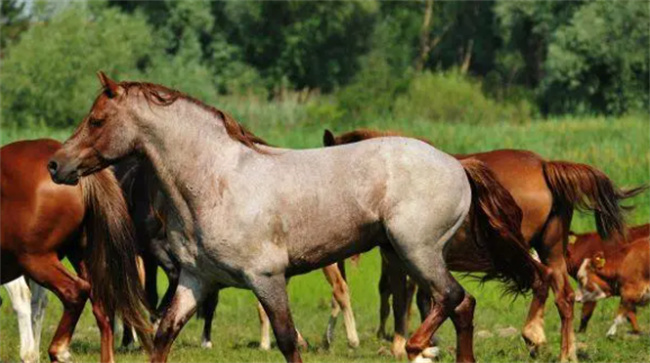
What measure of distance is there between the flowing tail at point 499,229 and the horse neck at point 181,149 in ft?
6.47

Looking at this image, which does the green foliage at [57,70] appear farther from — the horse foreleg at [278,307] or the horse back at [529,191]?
the horse foreleg at [278,307]

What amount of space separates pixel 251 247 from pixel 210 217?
1.16 ft

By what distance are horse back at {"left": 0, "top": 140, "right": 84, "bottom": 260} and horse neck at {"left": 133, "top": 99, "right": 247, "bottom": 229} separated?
5.48 feet

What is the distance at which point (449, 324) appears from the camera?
52.6ft

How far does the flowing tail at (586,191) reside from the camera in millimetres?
12875

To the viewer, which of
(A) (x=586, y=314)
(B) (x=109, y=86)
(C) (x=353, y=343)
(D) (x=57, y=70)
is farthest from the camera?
(D) (x=57, y=70)

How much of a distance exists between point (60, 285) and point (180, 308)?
1.74m

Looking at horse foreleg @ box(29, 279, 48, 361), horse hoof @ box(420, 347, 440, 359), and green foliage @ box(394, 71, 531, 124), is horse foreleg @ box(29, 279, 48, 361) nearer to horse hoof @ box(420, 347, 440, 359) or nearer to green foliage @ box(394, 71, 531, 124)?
horse hoof @ box(420, 347, 440, 359)

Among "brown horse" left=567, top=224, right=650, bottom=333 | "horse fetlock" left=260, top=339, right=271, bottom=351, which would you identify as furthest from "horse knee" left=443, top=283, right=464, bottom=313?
"brown horse" left=567, top=224, right=650, bottom=333

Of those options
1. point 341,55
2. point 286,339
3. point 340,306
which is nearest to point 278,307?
point 286,339

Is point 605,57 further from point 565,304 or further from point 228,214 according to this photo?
point 228,214

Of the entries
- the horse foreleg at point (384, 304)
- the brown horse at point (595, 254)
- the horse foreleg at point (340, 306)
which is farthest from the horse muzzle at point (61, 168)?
the brown horse at point (595, 254)

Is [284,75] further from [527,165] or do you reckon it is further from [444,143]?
[527,165]

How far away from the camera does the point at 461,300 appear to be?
9.19 m
